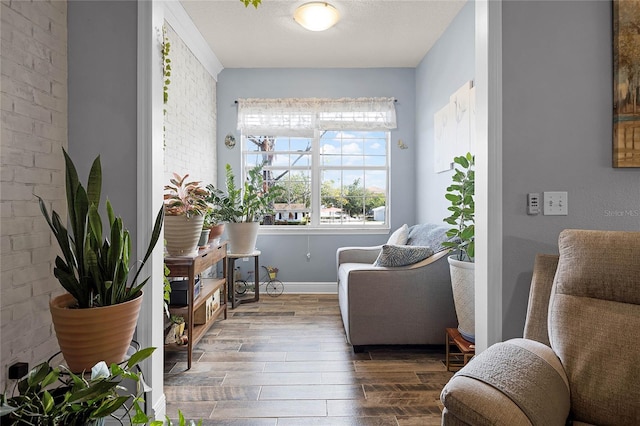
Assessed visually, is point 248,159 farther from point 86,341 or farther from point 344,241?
point 86,341

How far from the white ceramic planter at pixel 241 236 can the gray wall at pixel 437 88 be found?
1904 millimetres

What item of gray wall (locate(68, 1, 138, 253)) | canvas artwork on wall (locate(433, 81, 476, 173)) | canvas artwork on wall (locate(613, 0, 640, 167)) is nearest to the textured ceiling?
canvas artwork on wall (locate(433, 81, 476, 173))

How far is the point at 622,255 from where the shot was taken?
132cm

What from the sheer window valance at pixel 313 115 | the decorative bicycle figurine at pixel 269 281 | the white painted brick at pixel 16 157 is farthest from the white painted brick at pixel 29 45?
the decorative bicycle figurine at pixel 269 281

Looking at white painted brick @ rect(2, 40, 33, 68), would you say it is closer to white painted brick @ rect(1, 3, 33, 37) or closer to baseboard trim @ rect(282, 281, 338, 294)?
white painted brick @ rect(1, 3, 33, 37)

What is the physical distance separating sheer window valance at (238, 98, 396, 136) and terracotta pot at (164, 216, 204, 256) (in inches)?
92.2

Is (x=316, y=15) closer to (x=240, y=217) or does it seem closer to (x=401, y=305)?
(x=240, y=217)

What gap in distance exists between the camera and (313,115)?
4.70 meters

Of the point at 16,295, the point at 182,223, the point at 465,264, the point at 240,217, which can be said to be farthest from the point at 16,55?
the point at 240,217

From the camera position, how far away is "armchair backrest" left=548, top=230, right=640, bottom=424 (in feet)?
3.90

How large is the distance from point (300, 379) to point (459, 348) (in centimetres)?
103

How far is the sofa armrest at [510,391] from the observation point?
1.04 meters

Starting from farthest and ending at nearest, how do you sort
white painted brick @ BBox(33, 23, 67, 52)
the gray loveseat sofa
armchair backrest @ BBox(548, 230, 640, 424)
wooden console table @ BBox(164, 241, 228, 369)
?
the gray loveseat sofa
wooden console table @ BBox(164, 241, 228, 369)
white painted brick @ BBox(33, 23, 67, 52)
armchair backrest @ BBox(548, 230, 640, 424)

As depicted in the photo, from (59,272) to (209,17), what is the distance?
2.74 m
